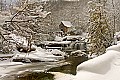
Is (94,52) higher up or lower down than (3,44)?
lower down

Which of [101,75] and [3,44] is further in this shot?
[101,75]

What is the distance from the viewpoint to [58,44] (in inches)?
1671

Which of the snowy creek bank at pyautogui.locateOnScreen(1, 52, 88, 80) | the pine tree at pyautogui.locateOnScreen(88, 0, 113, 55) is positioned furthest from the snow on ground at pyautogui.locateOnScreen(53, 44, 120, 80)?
the pine tree at pyautogui.locateOnScreen(88, 0, 113, 55)

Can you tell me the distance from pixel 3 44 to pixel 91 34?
911 inches

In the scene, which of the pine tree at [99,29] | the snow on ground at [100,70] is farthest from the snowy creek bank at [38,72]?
the snow on ground at [100,70]

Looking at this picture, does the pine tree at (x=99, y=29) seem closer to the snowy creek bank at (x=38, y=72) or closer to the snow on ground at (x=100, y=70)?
the snowy creek bank at (x=38, y=72)

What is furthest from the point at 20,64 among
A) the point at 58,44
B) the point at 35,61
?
the point at 58,44

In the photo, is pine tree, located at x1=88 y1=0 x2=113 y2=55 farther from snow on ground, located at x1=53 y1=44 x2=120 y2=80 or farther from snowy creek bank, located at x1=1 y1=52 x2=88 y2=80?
snow on ground, located at x1=53 y1=44 x2=120 y2=80

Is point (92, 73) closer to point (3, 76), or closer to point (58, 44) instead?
point (3, 76)

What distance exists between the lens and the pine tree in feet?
84.3

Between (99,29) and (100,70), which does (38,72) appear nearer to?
(99,29)

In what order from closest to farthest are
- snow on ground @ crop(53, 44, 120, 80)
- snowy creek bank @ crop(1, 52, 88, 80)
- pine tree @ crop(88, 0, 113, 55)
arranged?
snow on ground @ crop(53, 44, 120, 80) < snowy creek bank @ crop(1, 52, 88, 80) < pine tree @ crop(88, 0, 113, 55)

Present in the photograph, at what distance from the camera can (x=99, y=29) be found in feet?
84.6

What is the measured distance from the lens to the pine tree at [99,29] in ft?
84.3
